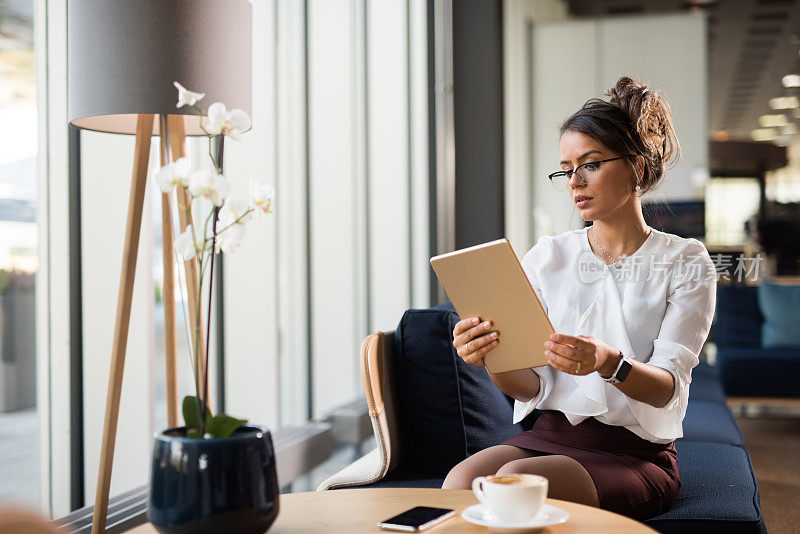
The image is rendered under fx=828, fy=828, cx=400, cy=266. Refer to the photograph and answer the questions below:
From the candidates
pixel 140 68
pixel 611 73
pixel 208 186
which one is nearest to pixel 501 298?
pixel 208 186

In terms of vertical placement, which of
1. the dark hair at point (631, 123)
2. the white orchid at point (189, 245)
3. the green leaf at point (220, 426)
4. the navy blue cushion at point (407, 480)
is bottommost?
the navy blue cushion at point (407, 480)

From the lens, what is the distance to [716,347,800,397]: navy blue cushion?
4.62 m

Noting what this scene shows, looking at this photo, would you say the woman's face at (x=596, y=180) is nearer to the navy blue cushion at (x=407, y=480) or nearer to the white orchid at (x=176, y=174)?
the navy blue cushion at (x=407, y=480)

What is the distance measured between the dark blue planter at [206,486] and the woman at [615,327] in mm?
600

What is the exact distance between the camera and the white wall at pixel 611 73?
601cm

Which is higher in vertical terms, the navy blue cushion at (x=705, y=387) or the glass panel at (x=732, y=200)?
the glass panel at (x=732, y=200)

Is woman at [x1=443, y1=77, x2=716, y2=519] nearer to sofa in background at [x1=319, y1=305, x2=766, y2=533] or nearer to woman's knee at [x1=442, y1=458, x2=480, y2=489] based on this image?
woman's knee at [x1=442, y1=458, x2=480, y2=489]

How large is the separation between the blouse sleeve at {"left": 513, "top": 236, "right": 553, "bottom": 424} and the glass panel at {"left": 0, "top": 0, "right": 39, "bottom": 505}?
121 cm

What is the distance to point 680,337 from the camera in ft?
5.50

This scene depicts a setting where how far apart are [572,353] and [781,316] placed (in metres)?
3.99

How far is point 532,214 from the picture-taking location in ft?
21.3

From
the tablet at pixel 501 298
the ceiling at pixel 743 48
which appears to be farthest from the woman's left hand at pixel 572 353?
the ceiling at pixel 743 48

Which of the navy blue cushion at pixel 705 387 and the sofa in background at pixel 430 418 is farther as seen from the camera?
the navy blue cushion at pixel 705 387

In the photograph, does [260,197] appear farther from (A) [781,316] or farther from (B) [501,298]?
(A) [781,316]
